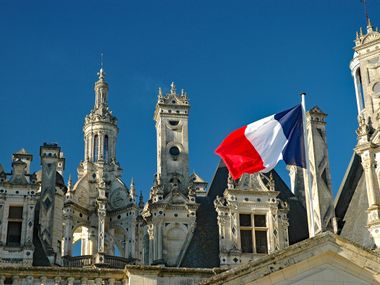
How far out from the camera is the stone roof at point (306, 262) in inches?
521

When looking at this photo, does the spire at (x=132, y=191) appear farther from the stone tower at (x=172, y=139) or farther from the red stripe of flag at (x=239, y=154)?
the red stripe of flag at (x=239, y=154)

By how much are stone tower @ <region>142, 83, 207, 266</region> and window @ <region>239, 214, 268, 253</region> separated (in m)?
1.67

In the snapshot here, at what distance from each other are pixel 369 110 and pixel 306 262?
1576cm

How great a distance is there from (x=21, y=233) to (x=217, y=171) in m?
7.54

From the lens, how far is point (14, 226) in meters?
25.3

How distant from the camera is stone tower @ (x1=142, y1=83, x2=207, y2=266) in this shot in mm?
25078

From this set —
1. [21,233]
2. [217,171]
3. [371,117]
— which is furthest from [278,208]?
[21,233]

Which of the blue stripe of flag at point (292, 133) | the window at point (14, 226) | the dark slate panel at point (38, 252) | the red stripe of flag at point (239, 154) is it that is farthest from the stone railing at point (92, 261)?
the blue stripe of flag at point (292, 133)

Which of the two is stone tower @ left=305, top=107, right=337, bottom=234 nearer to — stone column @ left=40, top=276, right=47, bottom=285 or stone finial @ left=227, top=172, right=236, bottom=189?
stone finial @ left=227, top=172, right=236, bottom=189

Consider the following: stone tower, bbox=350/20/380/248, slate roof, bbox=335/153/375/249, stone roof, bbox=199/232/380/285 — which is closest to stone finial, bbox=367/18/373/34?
stone tower, bbox=350/20/380/248

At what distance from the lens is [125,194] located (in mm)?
36938

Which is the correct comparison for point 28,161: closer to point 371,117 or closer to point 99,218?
point 99,218

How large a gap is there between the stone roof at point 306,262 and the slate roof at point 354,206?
32.6 feet

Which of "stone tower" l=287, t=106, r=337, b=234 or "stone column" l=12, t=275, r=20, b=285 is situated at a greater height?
"stone tower" l=287, t=106, r=337, b=234
